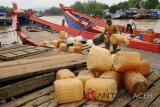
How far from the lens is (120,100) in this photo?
12.5ft

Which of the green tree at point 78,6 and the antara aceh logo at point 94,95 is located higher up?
the green tree at point 78,6

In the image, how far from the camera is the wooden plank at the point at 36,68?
4.05 metres

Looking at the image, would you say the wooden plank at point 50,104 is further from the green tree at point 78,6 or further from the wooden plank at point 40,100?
the green tree at point 78,6

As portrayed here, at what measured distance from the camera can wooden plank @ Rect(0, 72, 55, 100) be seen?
3758 millimetres

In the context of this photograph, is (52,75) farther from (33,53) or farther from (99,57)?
(33,53)

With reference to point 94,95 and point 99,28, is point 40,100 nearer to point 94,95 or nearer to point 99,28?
point 94,95

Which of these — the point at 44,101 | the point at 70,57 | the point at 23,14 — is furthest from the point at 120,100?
the point at 23,14

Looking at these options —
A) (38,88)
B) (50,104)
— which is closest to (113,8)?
(38,88)

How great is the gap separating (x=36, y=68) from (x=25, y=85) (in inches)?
22.2

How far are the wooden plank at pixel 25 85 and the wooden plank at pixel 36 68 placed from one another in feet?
0.43

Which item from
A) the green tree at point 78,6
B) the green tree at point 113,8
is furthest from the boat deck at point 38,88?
the green tree at point 78,6

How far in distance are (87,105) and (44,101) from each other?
0.69 metres

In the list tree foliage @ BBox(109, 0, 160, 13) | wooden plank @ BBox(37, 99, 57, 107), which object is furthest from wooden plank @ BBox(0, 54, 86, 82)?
tree foliage @ BBox(109, 0, 160, 13)

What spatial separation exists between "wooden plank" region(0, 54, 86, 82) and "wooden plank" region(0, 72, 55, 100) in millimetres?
130
